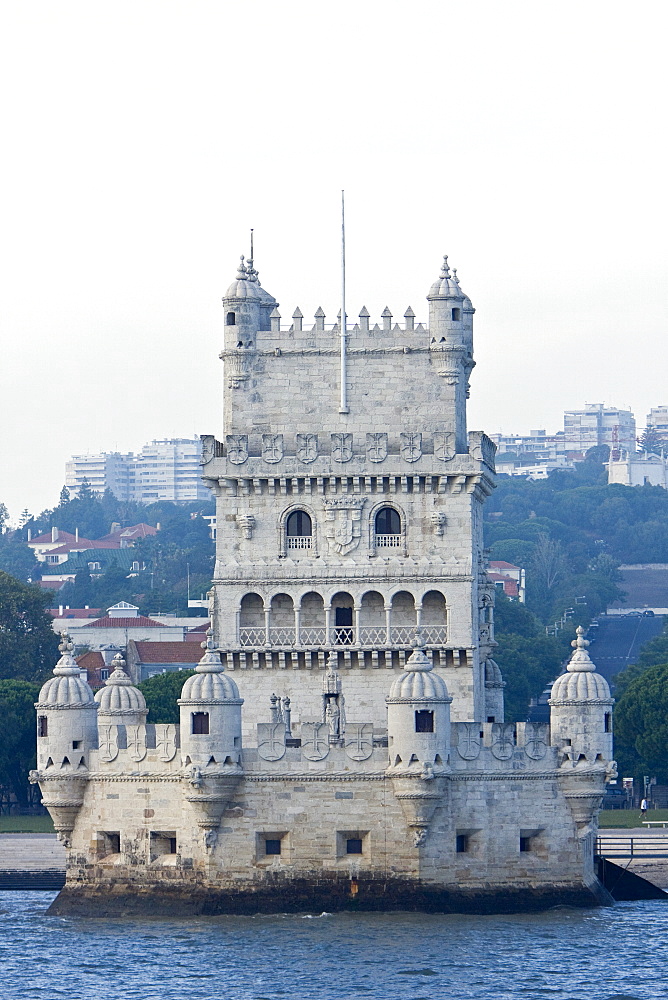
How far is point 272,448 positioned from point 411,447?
180 inches

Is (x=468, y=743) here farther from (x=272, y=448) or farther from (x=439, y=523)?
(x=272, y=448)

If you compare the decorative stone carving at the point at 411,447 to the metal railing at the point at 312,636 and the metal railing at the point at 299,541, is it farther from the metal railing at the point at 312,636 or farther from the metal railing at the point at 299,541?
the metal railing at the point at 312,636

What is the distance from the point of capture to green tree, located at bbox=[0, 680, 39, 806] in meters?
133

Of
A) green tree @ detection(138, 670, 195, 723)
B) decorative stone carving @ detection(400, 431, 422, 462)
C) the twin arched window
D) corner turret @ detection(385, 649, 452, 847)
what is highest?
decorative stone carving @ detection(400, 431, 422, 462)

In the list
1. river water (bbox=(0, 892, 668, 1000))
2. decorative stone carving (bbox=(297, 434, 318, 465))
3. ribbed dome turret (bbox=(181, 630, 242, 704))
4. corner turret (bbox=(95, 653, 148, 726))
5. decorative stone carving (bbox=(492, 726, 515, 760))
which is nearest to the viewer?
river water (bbox=(0, 892, 668, 1000))

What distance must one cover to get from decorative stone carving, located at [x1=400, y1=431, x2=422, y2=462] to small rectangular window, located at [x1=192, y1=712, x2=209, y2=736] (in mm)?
11636

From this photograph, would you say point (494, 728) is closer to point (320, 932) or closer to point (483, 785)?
point (483, 785)

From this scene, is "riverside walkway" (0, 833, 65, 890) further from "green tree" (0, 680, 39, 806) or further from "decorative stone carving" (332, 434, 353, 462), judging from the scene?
"decorative stone carving" (332, 434, 353, 462)

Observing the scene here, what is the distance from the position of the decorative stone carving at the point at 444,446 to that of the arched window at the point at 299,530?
15.6 feet

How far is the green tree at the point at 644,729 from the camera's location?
453 ft

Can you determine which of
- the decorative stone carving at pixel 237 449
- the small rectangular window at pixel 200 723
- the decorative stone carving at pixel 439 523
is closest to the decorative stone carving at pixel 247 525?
the decorative stone carving at pixel 237 449

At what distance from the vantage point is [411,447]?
93375 millimetres

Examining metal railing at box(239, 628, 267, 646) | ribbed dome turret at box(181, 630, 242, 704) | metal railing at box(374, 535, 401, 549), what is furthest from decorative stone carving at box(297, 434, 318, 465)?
ribbed dome turret at box(181, 630, 242, 704)

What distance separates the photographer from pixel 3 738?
437 feet
